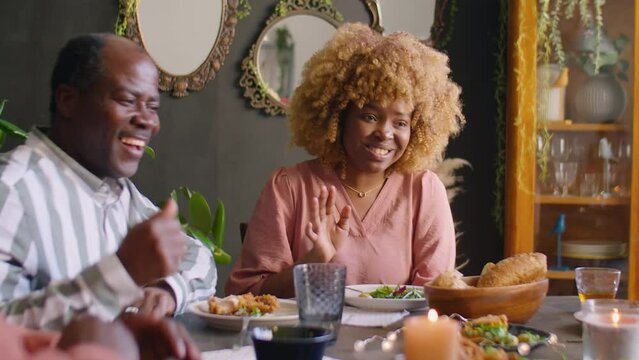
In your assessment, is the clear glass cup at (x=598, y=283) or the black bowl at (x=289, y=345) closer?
the black bowl at (x=289, y=345)

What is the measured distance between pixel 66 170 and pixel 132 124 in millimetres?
162

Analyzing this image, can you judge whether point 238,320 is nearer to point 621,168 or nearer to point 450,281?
point 450,281

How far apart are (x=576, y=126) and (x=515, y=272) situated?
231 centimetres

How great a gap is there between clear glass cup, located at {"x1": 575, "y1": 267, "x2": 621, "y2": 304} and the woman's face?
0.78m

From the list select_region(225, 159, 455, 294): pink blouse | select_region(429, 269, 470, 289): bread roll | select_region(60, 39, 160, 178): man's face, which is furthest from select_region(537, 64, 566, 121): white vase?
select_region(60, 39, 160, 178): man's face

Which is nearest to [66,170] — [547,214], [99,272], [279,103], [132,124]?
[132,124]

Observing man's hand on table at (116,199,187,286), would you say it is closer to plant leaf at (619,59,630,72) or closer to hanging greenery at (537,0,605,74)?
hanging greenery at (537,0,605,74)

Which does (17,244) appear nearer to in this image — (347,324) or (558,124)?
(347,324)

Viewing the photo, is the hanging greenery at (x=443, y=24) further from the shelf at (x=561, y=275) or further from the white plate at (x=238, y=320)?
the white plate at (x=238, y=320)

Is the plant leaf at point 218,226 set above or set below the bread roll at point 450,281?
below

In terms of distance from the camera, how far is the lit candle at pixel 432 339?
1109 mm

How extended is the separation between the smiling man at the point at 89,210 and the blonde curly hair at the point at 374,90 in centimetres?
80

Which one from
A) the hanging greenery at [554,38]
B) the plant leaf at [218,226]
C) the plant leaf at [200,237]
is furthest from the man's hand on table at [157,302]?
the hanging greenery at [554,38]

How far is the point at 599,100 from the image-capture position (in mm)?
3766
